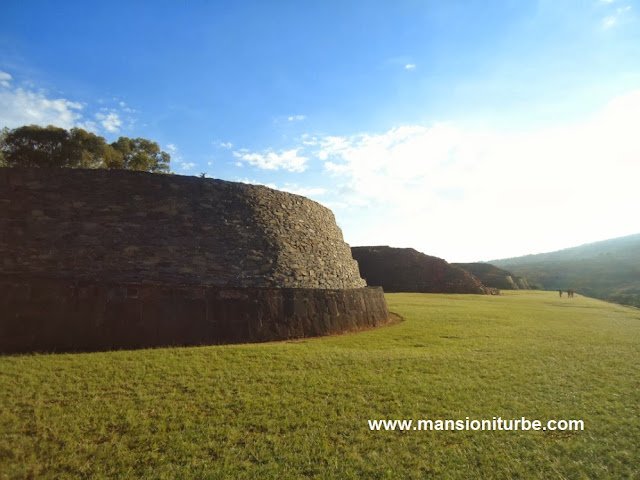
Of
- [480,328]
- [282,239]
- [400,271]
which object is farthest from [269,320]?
[400,271]

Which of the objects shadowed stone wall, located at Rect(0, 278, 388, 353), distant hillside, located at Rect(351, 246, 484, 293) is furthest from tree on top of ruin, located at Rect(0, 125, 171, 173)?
distant hillside, located at Rect(351, 246, 484, 293)

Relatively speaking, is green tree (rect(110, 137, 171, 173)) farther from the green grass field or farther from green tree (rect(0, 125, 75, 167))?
the green grass field

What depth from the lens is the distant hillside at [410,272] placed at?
33594mm

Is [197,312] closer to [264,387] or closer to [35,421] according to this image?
[264,387]

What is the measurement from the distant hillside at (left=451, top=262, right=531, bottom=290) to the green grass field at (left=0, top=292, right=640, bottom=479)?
40064 mm

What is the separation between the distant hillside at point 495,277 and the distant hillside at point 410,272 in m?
9.76

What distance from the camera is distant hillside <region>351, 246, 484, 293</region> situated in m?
33.6

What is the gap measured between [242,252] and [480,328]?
25.9 ft

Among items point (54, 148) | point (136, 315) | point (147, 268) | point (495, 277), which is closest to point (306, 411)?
point (136, 315)

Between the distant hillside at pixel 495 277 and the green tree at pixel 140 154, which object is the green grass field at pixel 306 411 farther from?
the distant hillside at pixel 495 277

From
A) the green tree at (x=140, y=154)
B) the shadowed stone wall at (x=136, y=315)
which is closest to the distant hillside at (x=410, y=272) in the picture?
the green tree at (x=140, y=154)

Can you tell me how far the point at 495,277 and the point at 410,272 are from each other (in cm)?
1696

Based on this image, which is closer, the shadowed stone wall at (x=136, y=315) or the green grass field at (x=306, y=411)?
the green grass field at (x=306, y=411)

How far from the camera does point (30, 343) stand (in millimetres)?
7324
